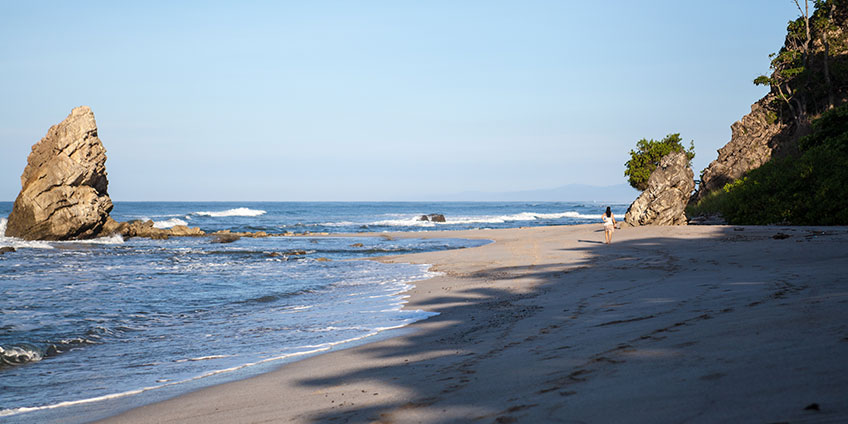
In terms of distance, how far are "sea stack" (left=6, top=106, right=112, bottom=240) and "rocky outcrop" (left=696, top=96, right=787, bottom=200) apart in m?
38.3

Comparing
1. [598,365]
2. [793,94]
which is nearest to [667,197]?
[793,94]

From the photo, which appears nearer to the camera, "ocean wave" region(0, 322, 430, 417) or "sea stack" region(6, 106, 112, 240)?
"ocean wave" region(0, 322, 430, 417)

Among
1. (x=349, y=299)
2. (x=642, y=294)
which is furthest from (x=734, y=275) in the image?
(x=349, y=299)

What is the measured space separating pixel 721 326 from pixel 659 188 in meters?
23.3

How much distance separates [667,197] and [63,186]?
1243 inches

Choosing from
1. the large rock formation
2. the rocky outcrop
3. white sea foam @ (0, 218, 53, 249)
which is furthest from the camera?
the rocky outcrop

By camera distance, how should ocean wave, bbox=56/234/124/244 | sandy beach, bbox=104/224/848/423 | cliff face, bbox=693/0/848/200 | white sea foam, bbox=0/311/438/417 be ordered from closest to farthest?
sandy beach, bbox=104/224/848/423, white sea foam, bbox=0/311/438/417, ocean wave, bbox=56/234/124/244, cliff face, bbox=693/0/848/200

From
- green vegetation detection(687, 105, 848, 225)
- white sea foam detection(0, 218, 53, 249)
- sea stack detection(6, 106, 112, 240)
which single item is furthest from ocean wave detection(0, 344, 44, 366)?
A: sea stack detection(6, 106, 112, 240)

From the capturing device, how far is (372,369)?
5227 mm

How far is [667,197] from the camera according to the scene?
1014 inches

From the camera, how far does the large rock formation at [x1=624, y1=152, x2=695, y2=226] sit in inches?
1011

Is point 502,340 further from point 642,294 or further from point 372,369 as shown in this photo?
point 642,294

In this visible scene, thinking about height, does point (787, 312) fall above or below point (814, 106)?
below

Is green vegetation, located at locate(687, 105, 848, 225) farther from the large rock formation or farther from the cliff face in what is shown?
the cliff face
